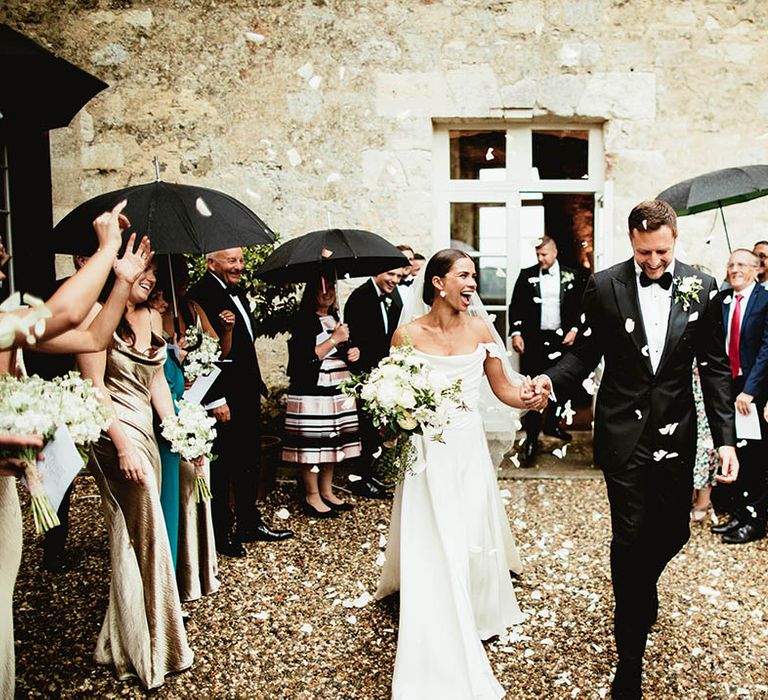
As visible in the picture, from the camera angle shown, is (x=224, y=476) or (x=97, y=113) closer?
(x=224, y=476)

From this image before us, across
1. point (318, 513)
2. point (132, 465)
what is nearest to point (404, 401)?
point (132, 465)

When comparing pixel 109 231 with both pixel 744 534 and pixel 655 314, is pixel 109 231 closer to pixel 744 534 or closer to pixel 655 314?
pixel 655 314

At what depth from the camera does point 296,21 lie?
7551 millimetres

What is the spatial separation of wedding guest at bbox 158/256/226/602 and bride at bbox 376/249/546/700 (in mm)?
1018

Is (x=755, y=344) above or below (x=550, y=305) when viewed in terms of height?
below

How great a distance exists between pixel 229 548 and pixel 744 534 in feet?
11.6

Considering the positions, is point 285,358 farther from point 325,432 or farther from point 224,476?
point 224,476

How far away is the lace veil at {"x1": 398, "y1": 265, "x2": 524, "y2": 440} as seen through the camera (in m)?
4.16

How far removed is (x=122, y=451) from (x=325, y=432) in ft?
8.46

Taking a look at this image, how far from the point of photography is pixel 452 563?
3.47 metres

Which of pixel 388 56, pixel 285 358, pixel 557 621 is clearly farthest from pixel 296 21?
pixel 557 621

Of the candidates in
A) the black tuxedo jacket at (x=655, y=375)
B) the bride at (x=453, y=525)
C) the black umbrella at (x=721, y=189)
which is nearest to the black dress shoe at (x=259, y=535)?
the bride at (x=453, y=525)

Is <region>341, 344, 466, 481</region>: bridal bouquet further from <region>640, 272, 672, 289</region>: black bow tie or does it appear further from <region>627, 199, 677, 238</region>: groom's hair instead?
<region>627, 199, 677, 238</region>: groom's hair

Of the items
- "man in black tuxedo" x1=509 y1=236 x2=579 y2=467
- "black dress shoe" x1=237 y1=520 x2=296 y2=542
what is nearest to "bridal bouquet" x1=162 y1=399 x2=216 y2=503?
"black dress shoe" x1=237 y1=520 x2=296 y2=542
